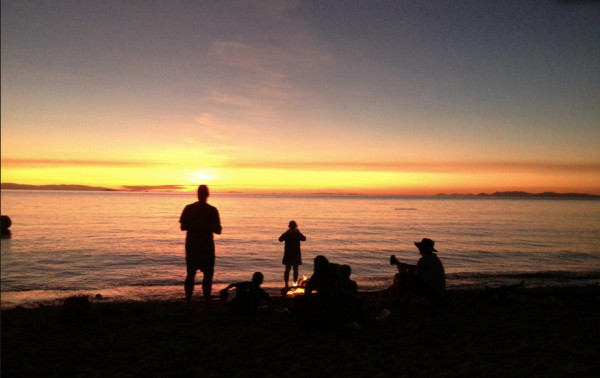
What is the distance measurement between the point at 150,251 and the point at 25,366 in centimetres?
2350

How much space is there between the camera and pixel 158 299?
14023mm

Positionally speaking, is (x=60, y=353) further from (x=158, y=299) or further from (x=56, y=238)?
(x=56, y=238)

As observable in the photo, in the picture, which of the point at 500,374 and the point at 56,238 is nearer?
the point at 500,374

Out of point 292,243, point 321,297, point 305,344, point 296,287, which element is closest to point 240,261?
point 292,243

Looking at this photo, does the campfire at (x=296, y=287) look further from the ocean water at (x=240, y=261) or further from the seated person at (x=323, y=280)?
the ocean water at (x=240, y=261)

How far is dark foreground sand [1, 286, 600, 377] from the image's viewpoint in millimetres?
5969

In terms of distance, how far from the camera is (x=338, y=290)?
8.20 m

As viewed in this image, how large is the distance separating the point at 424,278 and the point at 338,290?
312 cm

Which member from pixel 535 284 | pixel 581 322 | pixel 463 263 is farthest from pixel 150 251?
pixel 581 322

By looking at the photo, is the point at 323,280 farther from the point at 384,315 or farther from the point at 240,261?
the point at 240,261

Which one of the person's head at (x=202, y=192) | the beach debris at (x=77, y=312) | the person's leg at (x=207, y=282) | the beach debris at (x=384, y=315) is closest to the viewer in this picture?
the person's head at (x=202, y=192)

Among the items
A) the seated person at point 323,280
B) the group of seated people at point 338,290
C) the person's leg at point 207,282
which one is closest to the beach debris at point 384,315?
the group of seated people at point 338,290

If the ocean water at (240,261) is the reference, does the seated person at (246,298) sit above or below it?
above

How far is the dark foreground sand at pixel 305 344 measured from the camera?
19.6ft
